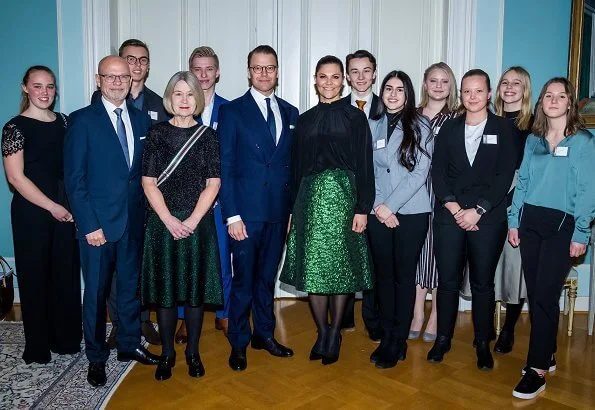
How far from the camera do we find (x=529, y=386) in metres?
2.72

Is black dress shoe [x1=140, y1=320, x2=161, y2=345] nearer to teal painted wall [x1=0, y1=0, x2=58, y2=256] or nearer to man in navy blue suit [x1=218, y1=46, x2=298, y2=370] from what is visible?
man in navy blue suit [x1=218, y1=46, x2=298, y2=370]

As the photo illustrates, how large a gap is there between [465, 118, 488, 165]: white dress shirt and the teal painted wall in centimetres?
279

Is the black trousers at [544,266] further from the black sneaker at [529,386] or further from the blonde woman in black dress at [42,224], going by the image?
the blonde woman in black dress at [42,224]

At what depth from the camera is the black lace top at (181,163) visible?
2.70m

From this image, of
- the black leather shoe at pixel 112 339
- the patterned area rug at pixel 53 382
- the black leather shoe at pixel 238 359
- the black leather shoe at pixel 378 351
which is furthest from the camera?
the black leather shoe at pixel 112 339

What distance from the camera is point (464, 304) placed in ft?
13.5

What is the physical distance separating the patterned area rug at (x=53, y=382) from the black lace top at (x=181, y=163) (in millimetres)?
933

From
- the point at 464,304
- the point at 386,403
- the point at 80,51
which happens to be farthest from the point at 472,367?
the point at 80,51

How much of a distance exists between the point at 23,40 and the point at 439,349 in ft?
11.0

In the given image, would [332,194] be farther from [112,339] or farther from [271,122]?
[112,339]

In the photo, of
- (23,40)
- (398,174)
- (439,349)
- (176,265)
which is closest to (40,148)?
(176,265)

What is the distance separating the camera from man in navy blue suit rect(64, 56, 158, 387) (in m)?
2.71

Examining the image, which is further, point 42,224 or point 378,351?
point 378,351

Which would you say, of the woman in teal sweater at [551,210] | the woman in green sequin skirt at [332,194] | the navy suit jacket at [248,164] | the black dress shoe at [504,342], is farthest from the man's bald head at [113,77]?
the black dress shoe at [504,342]
